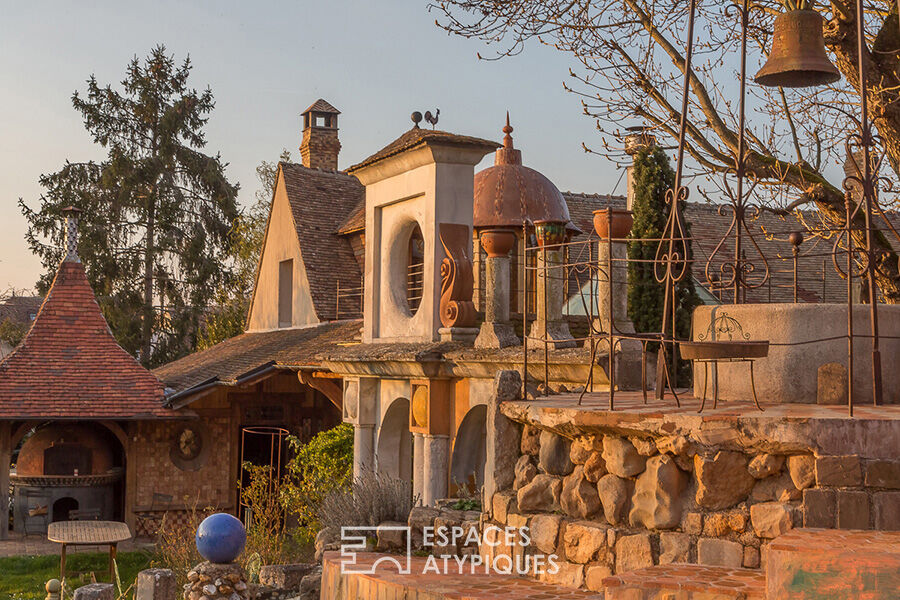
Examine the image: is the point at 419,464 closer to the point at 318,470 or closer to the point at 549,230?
the point at 318,470

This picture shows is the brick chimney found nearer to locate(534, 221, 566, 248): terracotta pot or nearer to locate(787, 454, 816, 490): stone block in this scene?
locate(534, 221, 566, 248): terracotta pot

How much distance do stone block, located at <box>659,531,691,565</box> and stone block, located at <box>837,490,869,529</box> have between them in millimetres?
706

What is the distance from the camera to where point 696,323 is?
630 cm

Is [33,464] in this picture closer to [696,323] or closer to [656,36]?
[656,36]

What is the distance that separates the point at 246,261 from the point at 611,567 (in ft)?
84.5

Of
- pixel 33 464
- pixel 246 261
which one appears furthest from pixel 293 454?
pixel 246 261

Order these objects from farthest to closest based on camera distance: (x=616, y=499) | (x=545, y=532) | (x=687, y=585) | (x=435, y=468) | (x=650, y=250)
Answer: (x=650, y=250)
(x=435, y=468)
(x=545, y=532)
(x=616, y=499)
(x=687, y=585)

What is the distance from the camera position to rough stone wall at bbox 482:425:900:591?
4.21 m

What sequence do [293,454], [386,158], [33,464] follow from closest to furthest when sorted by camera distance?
1. [386,158]
2. [33,464]
3. [293,454]

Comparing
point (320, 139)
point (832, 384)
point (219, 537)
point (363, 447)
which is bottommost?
point (219, 537)

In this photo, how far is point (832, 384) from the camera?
536cm

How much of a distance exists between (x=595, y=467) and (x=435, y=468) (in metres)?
6.35

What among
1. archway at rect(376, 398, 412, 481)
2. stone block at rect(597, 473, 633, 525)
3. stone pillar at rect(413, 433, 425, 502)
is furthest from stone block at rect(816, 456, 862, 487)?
archway at rect(376, 398, 412, 481)

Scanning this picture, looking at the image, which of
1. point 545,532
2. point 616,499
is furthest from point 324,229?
point 616,499
